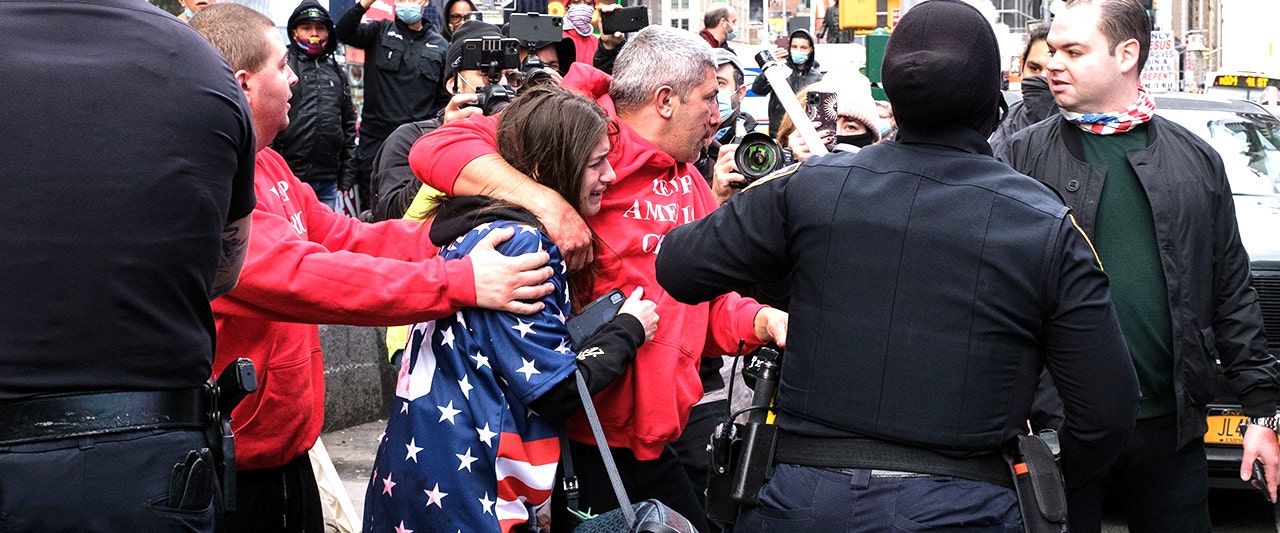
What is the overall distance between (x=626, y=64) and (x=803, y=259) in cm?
142

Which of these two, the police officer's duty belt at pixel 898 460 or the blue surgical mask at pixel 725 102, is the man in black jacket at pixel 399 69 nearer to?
the blue surgical mask at pixel 725 102

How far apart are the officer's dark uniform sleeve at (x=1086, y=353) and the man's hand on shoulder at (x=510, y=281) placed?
3.85ft

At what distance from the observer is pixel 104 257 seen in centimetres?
247

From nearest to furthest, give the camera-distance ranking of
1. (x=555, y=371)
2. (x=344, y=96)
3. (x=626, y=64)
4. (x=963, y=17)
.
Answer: (x=963, y=17), (x=555, y=371), (x=626, y=64), (x=344, y=96)

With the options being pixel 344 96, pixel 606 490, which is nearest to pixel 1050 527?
pixel 606 490

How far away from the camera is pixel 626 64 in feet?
13.1

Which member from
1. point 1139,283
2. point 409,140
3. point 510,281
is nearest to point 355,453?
point 409,140

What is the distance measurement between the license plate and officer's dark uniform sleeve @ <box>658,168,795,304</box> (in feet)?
13.5

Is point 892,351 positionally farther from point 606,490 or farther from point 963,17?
point 606,490

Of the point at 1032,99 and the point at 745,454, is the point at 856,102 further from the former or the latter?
the point at 745,454

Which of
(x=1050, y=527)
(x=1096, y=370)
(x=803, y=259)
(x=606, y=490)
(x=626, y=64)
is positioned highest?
(x=626, y=64)

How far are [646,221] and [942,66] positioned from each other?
1286 millimetres

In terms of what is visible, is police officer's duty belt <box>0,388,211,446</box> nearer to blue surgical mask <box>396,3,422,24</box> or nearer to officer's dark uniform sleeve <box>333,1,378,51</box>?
officer's dark uniform sleeve <box>333,1,378,51</box>

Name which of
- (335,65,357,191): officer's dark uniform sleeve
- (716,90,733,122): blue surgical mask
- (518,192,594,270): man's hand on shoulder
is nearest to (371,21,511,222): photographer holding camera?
(518,192,594,270): man's hand on shoulder
